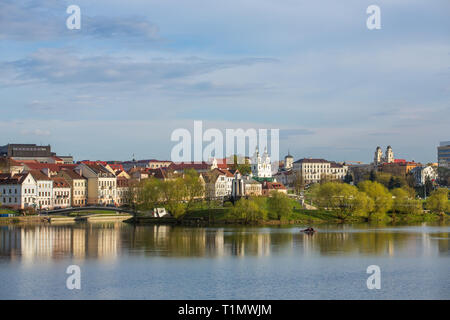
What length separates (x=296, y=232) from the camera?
57250mm

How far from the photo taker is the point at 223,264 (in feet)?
121

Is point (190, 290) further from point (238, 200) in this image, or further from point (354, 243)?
point (238, 200)

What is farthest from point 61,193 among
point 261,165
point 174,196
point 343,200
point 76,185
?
point 261,165

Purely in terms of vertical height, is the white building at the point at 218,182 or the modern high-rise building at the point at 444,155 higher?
the modern high-rise building at the point at 444,155

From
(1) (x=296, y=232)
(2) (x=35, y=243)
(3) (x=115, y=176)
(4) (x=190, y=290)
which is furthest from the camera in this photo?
(3) (x=115, y=176)

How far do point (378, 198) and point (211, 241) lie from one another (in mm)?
31385

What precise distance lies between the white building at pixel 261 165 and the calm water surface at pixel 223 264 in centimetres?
9158

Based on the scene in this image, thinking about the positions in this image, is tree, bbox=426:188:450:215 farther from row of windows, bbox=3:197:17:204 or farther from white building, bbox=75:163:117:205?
row of windows, bbox=3:197:17:204

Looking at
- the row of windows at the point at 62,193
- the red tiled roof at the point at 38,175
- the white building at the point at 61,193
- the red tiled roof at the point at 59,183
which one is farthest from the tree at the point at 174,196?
the red tiled roof at the point at 59,183

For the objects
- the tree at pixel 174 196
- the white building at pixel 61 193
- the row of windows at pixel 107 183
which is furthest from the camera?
the row of windows at pixel 107 183

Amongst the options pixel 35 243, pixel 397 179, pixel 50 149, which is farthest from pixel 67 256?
pixel 50 149

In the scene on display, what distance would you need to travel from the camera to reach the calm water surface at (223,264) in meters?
29.0

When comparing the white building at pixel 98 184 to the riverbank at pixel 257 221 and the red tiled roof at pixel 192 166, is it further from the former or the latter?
the red tiled roof at pixel 192 166
